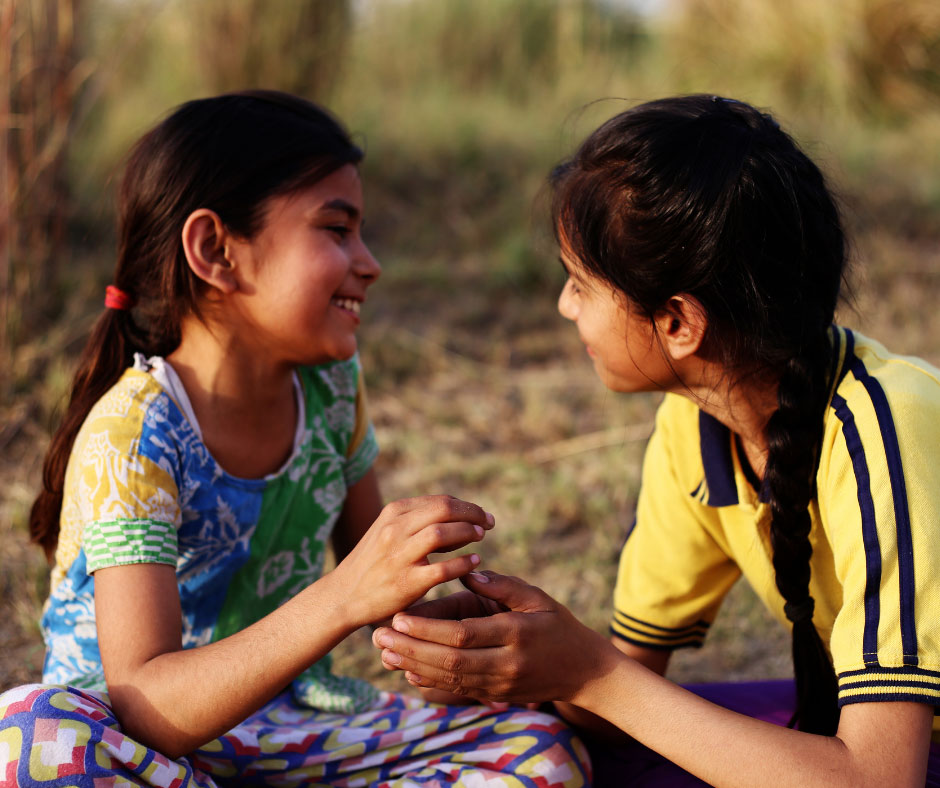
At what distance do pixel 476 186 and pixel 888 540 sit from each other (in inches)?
179

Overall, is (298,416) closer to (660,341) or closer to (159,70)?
(660,341)

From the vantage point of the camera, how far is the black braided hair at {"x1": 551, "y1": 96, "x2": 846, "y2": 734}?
4.98 feet

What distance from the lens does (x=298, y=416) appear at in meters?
2.01

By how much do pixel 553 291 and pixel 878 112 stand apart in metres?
3.35

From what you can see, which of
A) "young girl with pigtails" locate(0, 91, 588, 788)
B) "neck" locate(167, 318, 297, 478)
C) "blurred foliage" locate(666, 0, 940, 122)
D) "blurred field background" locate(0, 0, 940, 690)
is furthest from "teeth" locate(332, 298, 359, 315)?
"blurred foliage" locate(666, 0, 940, 122)

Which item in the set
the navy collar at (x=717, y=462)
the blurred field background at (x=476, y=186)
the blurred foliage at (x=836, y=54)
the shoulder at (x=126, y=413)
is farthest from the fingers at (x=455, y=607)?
the blurred foliage at (x=836, y=54)

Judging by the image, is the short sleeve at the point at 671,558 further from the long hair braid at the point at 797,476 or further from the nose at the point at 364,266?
the nose at the point at 364,266

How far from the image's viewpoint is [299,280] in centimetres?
183

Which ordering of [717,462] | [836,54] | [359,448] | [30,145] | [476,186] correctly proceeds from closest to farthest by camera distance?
[717,462] < [359,448] < [30,145] < [476,186] < [836,54]

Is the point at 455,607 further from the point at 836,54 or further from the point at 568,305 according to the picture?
the point at 836,54

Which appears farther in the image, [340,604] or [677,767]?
[677,767]

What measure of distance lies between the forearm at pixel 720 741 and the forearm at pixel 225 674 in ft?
1.38

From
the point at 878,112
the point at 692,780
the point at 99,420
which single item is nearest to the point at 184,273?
the point at 99,420

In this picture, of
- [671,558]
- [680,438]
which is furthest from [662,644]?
[680,438]
